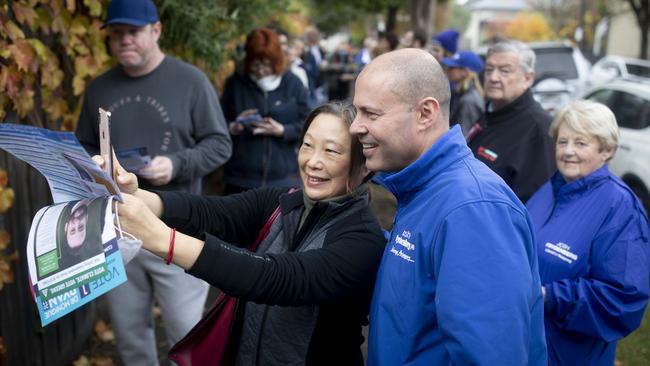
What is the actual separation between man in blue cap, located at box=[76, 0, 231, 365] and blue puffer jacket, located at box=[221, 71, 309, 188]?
87 centimetres

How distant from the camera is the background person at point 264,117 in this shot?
443cm

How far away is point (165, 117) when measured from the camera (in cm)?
337

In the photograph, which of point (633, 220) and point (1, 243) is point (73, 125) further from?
point (633, 220)

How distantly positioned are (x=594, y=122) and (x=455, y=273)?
5.41ft

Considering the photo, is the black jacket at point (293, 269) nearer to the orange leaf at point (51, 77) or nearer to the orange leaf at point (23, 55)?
the orange leaf at point (23, 55)

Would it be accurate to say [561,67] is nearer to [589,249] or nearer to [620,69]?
[620,69]

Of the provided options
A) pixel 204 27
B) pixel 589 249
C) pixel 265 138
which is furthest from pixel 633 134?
pixel 589 249

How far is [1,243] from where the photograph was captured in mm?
3029

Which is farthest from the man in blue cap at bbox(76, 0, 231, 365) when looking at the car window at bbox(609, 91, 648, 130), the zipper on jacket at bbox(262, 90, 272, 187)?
the car window at bbox(609, 91, 648, 130)

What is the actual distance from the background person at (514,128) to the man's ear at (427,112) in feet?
6.64

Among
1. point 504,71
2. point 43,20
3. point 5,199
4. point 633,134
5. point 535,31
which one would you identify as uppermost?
point 43,20

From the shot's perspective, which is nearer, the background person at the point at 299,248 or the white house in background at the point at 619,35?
the background person at the point at 299,248

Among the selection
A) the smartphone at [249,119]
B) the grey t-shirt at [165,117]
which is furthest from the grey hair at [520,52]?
the grey t-shirt at [165,117]

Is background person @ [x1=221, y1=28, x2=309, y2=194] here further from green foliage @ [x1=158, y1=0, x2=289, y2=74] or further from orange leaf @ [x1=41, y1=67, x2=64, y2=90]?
orange leaf @ [x1=41, y1=67, x2=64, y2=90]
